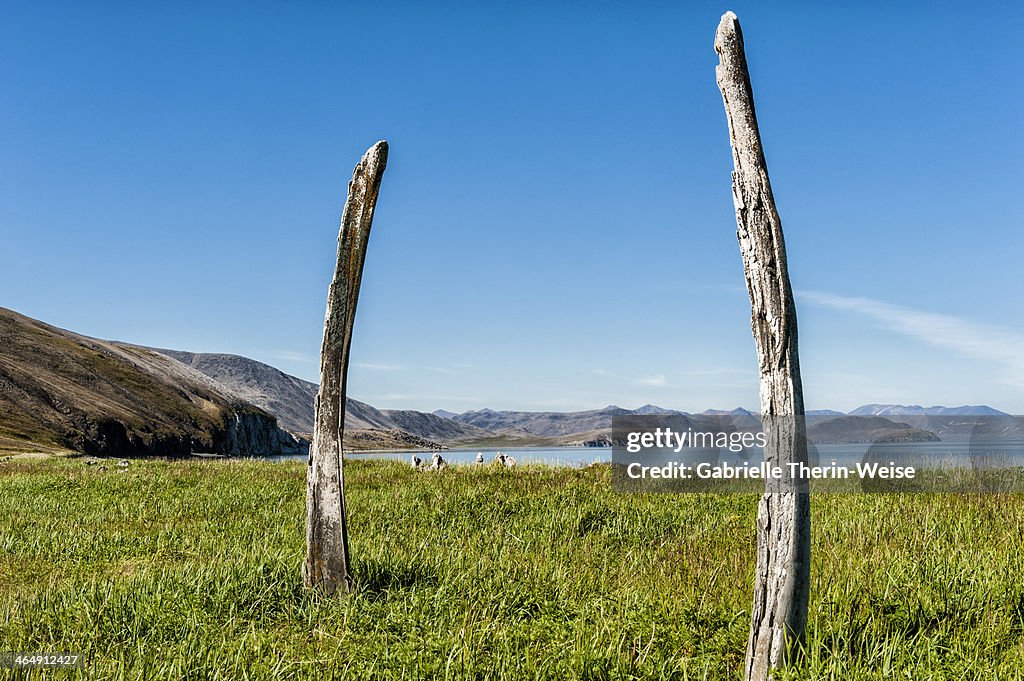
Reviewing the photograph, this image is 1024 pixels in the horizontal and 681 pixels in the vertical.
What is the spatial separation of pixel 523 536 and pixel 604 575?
240 centimetres

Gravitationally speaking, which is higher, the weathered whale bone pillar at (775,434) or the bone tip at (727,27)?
the bone tip at (727,27)

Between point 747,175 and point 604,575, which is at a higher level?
point 747,175


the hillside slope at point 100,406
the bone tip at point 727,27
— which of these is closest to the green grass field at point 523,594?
the bone tip at point 727,27

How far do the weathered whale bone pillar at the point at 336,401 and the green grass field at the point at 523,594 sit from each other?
0.31 meters

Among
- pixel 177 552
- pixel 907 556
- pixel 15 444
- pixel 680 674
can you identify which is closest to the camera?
pixel 680 674

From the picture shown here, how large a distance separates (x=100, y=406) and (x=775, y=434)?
10045 cm

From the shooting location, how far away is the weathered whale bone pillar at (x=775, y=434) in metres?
4.37

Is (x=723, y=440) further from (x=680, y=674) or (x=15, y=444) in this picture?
(x=15, y=444)

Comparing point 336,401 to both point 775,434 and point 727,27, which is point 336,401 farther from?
point 727,27

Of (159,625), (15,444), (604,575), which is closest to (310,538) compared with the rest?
(159,625)

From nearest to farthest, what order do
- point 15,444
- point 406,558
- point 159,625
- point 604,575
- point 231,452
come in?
point 159,625 → point 604,575 → point 406,558 → point 15,444 → point 231,452

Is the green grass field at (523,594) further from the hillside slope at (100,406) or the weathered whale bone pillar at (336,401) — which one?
the hillside slope at (100,406)

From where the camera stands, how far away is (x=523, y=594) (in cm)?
636

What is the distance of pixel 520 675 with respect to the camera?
15.2 feet
